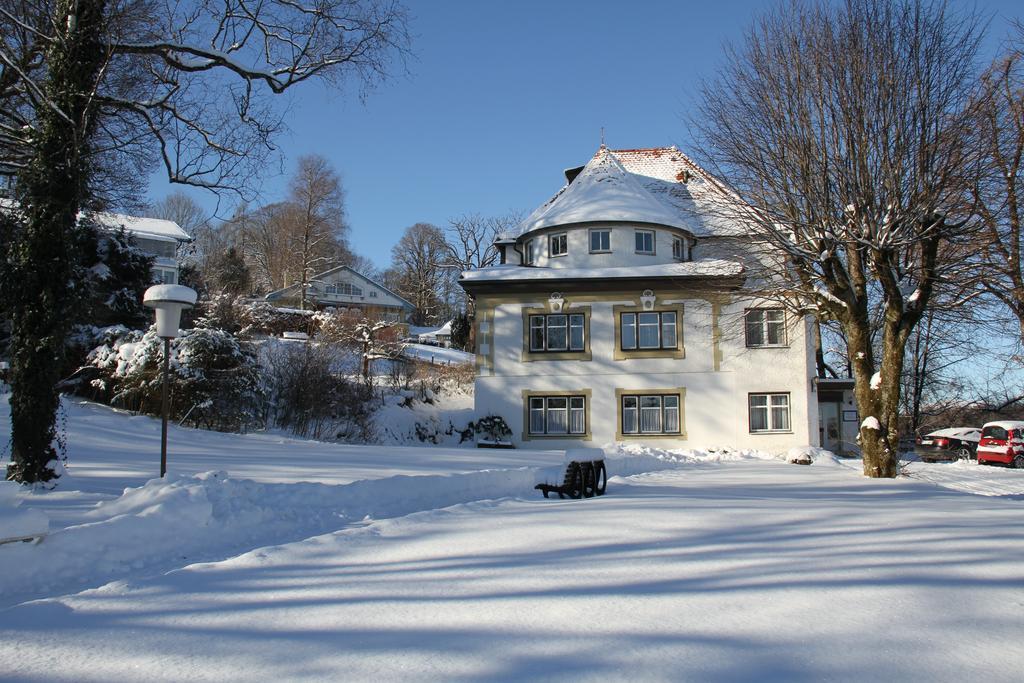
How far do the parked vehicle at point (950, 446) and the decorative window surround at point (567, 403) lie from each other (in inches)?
614

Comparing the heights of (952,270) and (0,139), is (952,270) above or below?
below

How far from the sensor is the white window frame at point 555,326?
27.8 meters

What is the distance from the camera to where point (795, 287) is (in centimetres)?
1734

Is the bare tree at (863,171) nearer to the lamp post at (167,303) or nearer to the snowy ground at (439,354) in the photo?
the lamp post at (167,303)

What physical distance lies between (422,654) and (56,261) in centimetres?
861

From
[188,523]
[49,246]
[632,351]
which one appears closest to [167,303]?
[49,246]

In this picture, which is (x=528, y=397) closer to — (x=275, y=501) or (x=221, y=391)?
(x=221, y=391)

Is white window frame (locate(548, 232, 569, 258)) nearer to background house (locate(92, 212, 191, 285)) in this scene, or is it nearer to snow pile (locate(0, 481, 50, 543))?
snow pile (locate(0, 481, 50, 543))

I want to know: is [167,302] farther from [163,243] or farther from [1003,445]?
[163,243]

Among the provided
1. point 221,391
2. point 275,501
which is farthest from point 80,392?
point 275,501

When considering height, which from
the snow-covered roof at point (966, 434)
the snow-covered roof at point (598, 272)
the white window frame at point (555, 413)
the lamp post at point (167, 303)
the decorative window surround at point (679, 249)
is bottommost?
the snow-covered roof at point (966, 434)

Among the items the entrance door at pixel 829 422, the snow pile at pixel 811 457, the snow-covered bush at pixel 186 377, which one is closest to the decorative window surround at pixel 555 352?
the snow pile at pixel 811 457

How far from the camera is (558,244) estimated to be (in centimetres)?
2906

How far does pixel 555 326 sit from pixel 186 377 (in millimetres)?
13185
